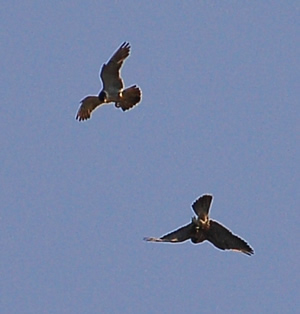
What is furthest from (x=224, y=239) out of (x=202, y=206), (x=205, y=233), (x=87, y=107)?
(x=87, y=107)

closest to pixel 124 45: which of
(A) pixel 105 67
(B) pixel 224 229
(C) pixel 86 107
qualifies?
(A) pixel 105 67

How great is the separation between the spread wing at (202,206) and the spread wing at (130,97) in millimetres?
2959

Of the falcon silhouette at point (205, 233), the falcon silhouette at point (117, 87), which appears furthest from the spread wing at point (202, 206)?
the falcon silhouette at point (117, 87)

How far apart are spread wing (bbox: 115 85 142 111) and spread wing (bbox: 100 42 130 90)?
0.15 meters

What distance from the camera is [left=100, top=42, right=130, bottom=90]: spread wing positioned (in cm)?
2273

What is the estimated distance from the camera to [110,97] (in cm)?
2347

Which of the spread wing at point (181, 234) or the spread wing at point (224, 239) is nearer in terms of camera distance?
the spread wing at point (224, 239)

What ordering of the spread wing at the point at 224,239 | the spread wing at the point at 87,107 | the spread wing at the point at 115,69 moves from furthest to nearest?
the spread wing at the point at 87,107, the spread wing at the point at 115,69, the spread wing at the point at 224,239

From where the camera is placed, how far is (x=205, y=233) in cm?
2134

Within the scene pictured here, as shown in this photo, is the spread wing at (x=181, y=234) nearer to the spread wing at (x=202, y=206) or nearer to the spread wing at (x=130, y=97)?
the spread wing at (x=202, y=206)

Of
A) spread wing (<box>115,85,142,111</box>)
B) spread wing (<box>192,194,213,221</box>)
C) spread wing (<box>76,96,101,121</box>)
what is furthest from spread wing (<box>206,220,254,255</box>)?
spread wing (<box>76,96,101,121</box>)

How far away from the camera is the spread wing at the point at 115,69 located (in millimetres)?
22734

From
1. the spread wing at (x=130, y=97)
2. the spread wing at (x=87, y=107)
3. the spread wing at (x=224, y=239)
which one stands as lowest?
the spread wing at (x=224, y=239)

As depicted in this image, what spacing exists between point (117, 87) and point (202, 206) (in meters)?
3.25
